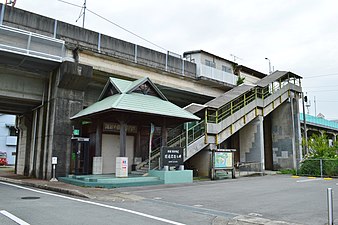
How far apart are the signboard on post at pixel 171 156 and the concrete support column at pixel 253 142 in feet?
35.1

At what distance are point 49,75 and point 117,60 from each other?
4.96 meters

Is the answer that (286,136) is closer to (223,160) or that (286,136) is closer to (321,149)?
(321,149)

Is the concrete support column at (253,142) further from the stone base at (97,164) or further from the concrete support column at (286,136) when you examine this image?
the stone base at (97,164)

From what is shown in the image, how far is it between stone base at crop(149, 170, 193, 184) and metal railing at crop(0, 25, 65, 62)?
9705 mm

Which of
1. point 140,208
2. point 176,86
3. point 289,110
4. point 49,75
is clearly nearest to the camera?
point 140,208

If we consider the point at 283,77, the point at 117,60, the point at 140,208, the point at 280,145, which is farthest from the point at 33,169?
the point at 283,77

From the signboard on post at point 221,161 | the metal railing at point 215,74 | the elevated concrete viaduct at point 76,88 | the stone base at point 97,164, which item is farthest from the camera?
the metal railing at point 215,74

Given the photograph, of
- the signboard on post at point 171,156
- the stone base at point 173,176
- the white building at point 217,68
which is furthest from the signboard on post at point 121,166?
the white building at point 217,68

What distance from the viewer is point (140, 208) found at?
31.6 feet

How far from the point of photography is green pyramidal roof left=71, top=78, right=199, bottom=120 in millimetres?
15969

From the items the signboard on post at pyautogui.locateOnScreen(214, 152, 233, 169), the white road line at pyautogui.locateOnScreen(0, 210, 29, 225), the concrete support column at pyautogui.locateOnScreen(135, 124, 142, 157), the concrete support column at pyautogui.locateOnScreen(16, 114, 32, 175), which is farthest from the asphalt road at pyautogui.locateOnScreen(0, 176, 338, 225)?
the concrete support column at pyautogui.locateOnScreen(16, 114, 32, 175)

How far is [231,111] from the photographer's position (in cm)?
2397

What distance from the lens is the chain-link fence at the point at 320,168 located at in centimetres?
2258

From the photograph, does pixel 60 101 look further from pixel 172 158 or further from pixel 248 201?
pixel 248 201
